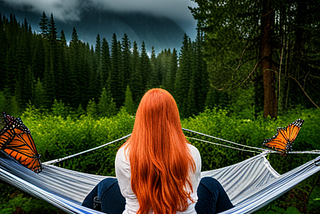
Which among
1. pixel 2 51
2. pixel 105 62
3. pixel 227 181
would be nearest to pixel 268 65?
pixel 227 181

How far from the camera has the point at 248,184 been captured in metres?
2.07

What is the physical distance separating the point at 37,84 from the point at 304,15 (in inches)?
740

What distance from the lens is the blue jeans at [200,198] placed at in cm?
117

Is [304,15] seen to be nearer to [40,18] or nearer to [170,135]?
[170,135]

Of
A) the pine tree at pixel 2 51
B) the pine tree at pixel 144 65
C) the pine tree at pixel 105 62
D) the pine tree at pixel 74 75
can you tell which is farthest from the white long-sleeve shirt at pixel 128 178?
the pine tree at pixel 144 65

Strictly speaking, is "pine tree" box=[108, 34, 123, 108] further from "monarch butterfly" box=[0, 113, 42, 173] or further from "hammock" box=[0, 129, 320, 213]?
"monarch butterfly" box=[0, 113, 42, 173]

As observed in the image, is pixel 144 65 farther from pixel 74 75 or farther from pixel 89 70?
pixel 74 75

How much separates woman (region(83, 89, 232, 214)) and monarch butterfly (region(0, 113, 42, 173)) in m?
0.65

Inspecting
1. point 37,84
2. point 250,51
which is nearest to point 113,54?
point 37,84

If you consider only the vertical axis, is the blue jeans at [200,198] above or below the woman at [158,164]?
below

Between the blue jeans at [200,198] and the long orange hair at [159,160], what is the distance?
0.84 ft

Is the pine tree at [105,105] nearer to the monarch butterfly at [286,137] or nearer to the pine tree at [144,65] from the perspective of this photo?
the pine tree at [144,65]

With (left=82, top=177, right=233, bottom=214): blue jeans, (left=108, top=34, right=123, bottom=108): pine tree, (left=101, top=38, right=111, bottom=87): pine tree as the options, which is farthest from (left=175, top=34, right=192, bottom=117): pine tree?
(left=82, top=177, right=233, bottom=214): blue jeans

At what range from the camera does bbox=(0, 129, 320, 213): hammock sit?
0.90 meters
